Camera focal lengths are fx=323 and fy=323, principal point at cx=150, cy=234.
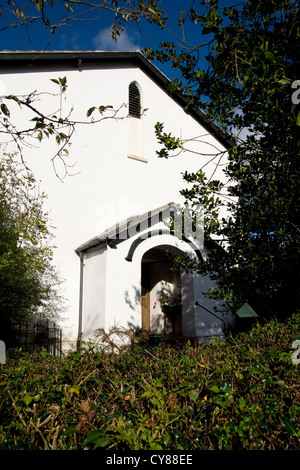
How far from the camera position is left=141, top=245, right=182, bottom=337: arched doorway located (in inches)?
487

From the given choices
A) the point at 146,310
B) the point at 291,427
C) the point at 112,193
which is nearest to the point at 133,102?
the point at 112,193

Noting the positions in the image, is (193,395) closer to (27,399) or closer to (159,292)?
(27,399)

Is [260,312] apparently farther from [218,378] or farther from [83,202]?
[83,202]

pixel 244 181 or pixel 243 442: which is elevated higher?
pixel 244 181

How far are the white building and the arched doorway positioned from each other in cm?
4

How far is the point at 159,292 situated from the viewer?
42.7ft

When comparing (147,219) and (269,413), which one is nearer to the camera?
(269,413)

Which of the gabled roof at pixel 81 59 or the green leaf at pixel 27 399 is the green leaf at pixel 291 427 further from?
the gabled roof at pixel 81 59

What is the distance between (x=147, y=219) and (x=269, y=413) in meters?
7.89

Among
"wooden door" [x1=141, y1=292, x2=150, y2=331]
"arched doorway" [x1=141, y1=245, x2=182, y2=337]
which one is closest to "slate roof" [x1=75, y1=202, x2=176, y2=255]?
"arched doorway" [x1=141, y1=245, x2=182, y2=337]

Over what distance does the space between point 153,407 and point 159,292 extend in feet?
35.8

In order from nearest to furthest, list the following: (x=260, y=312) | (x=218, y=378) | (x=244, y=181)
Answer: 1. (x=218, y=378)
2. (x=244, y=181)
3. (x=260, y=312)

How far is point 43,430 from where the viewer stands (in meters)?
1.93
